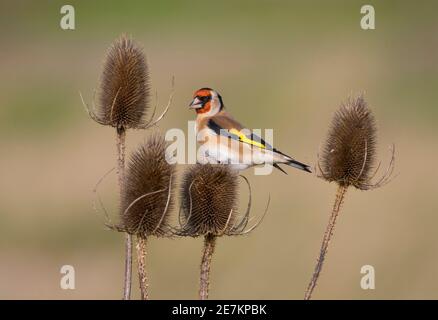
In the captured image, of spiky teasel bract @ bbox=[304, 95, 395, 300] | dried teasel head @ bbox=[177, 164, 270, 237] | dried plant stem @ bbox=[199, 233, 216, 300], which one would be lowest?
dried plant stem @ bbox=[199, 233, 216, 300]

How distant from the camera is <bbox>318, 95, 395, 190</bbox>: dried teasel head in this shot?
7504mm

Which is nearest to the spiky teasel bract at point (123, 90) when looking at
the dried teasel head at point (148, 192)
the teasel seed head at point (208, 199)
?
the dried teasel head at point (148, 192)

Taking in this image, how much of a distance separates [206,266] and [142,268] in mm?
396

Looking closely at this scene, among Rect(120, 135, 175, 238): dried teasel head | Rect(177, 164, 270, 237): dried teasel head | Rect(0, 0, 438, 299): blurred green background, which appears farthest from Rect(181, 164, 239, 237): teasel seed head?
Rect(0, 0, 438, 299): blurred green background

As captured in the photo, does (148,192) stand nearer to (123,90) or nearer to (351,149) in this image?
(123,90)

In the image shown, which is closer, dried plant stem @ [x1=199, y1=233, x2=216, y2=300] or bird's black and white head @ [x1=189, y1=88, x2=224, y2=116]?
dried plant stem @ [x1=199, y1=233, x2=216, y2=300]

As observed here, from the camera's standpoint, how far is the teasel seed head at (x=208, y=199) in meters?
7.04

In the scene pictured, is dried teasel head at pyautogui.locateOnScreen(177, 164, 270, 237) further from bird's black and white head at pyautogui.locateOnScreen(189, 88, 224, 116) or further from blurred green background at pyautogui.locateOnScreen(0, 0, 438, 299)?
bird's black and white head at pyautogui.locateOnScreen(189, 88, 224, 116)

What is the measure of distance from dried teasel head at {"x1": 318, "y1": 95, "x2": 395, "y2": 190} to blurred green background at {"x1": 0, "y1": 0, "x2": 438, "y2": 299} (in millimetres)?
2121

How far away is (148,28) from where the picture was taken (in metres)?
30.1

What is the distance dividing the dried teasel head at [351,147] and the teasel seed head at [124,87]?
4.31 ft

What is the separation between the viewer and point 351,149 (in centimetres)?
765

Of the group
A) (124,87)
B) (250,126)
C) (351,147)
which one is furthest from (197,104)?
(250,126)
